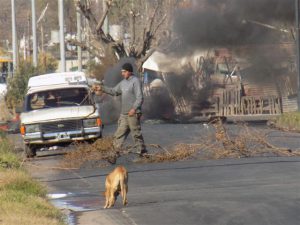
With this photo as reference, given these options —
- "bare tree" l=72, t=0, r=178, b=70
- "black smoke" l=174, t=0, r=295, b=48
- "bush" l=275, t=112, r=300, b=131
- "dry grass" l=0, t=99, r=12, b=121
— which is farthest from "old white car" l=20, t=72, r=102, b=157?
"dry grass" l=0, t=99, r=12, b=121

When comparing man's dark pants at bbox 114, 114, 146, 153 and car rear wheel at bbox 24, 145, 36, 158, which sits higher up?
man's dark pants at bbox 114, 114, 146, 153

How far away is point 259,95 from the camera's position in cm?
3972

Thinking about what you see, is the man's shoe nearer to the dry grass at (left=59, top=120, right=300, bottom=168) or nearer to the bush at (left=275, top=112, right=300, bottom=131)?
the dry grass at (left=59, top=120, right=300, bottom=168)

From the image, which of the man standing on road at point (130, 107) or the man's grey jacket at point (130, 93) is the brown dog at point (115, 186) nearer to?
the man standing on road at point (130, 107)

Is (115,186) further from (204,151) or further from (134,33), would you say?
(134,33)

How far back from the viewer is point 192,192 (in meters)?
12.5

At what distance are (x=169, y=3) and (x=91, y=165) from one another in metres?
22.9

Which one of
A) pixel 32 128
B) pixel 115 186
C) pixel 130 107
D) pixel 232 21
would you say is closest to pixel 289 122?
pixel 232 21

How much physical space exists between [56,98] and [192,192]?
365 inches

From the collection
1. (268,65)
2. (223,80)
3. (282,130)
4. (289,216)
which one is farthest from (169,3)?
(289,216)

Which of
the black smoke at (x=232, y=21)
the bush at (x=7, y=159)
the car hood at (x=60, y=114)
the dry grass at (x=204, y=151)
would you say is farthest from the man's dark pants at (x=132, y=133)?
the black smoke at (x=232, y=21)

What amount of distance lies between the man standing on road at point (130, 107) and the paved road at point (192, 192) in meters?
0.62

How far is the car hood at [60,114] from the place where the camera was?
2020cm

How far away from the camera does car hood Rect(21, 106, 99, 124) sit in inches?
795
